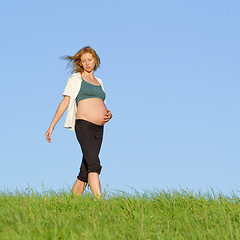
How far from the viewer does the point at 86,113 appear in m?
6.34

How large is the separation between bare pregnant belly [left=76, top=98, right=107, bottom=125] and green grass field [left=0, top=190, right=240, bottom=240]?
1266 mm

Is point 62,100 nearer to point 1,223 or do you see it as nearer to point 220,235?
point 1,223

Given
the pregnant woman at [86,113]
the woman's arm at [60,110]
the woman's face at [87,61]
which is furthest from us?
the woman's face at [87,61]

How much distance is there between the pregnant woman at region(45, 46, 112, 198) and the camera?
624cm

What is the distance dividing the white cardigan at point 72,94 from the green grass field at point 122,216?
1.22 meters

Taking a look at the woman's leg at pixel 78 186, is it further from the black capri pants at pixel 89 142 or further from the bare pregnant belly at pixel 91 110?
the bare pregnant belly at pixel 91 110

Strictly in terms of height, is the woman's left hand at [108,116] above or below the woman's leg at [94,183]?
above

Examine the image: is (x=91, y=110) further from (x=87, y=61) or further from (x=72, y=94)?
(x=87, y=61)

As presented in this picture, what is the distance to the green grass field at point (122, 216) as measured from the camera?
3973 mm

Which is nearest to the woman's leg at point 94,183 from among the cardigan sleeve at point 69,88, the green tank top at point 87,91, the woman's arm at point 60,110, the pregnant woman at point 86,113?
the pregnant woman at point 86,113

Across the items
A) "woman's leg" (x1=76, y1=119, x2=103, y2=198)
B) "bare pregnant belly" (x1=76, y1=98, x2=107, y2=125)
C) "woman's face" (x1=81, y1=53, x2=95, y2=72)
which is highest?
"woman's face" (x1=81, y1=53, x2=95, y2=72)

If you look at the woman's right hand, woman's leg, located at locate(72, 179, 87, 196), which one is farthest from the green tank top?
woman's leg, located at locate(72, 179, 87, 196)

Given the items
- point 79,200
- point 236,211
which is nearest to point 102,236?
point 79,200

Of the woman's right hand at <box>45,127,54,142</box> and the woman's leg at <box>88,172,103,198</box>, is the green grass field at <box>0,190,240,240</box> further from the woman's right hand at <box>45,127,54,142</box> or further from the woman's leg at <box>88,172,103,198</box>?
the woman's right hand at <box>45,127,54,142</box>
